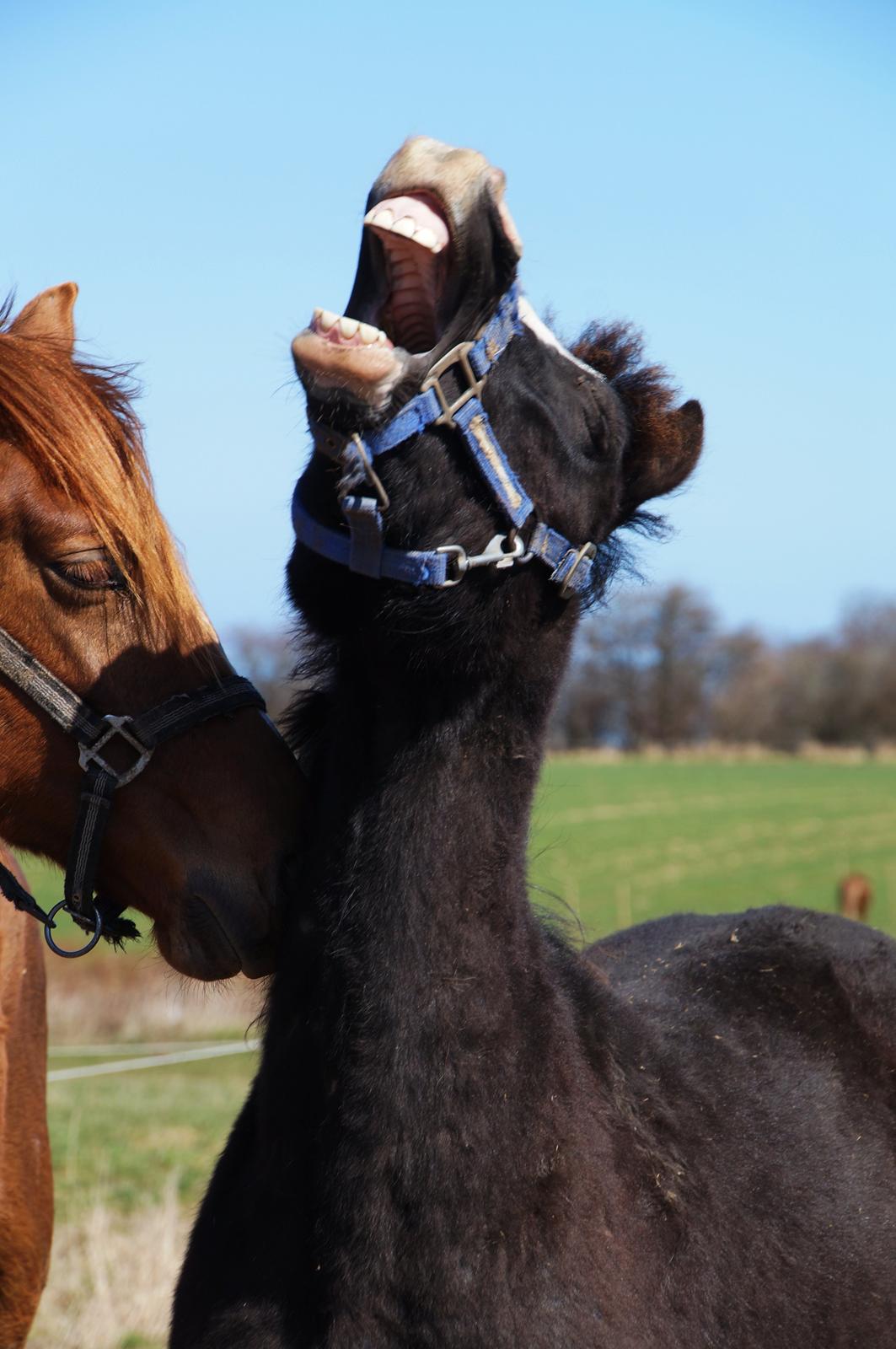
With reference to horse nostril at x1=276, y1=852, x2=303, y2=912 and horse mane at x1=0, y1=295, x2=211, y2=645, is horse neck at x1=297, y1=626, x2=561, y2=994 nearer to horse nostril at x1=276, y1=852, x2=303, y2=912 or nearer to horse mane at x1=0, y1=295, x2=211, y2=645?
horse nostril at x1=276, y1=852, x2=303, y2=912

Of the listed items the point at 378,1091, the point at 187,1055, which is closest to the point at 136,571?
the point at 378,1091

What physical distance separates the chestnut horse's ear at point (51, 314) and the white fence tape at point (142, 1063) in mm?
8665

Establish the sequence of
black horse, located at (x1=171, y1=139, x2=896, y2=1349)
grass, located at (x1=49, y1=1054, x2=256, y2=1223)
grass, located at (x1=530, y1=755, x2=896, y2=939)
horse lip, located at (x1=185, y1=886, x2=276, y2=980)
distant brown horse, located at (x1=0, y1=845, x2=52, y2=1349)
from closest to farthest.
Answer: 1. black horse, located at (x1=171, y1=139, x2=896, y2=1349)
2. horse lip, located at (x1=185, y1=886, x2=276, y2=980)
3. distant brown horse, located at (x1=0, y1=845, x2=52, y2=1349)
4. grass, located at (x1=49, y1=1054, x2=256, y2=1223)
5. grass, located at (x1=530, y1=755, x2=896, y2=939)

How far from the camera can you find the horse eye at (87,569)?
236 centimetres

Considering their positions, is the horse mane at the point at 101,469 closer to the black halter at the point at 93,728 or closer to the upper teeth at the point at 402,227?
the black halter at the point at 93,728

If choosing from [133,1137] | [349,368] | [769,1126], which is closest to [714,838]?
[133,1137]

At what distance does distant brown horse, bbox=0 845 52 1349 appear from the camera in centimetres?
358

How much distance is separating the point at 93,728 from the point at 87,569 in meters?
0.31

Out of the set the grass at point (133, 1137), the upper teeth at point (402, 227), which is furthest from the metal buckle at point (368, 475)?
the grass at point (133, 1137)

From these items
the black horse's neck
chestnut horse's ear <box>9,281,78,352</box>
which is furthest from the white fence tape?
the black horse's neck

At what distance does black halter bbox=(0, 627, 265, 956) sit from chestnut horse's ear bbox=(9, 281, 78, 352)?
3.34ft

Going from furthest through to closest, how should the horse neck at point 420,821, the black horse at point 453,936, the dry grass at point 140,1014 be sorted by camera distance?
the dry grass at point 140,1014 < the horse neck at point 420,821 < the black horse at point 453,936

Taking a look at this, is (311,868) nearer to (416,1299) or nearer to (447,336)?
(416,1299)

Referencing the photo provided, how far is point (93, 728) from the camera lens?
92.5 inches
